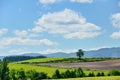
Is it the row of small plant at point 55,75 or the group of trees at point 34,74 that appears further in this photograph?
the row of small plant at point 55,75

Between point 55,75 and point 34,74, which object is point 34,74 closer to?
point 34,74

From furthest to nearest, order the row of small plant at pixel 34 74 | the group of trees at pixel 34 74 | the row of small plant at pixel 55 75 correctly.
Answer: the row of small plant at pixel 55 75 → the group of trees at pixel 34 74 → the row of small plant at pixel 34 74

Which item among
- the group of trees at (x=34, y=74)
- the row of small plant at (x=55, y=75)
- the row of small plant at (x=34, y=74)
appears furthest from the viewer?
the row of small plant at (x=55, y=75)

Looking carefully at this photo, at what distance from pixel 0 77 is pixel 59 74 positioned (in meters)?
24.0

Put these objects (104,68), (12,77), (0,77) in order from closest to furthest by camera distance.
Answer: (0,77) → (12,77) → (104,68)

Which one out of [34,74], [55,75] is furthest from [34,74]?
[55,75]

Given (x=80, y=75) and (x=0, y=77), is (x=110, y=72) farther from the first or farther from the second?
(x=0, y=77)

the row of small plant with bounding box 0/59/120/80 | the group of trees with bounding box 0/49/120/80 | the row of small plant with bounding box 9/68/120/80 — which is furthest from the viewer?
the row of small plant with bounding box 9/68/120/80

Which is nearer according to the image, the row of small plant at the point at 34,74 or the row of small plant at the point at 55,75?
the row of small plant at the point at 34,74

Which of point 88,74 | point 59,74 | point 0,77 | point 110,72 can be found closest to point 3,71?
point 0,77

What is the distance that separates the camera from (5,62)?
419 feet

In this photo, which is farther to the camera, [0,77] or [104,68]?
[104,68]

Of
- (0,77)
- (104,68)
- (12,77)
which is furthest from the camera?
(104,68)

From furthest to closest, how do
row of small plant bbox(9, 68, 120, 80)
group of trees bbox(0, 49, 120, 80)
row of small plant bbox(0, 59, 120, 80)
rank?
row of small plant bbox(9, 68, 120, 80), group of trees bbox(0, 49, 120, 80), row of small plant bbox(0, 59, 120, 80)
